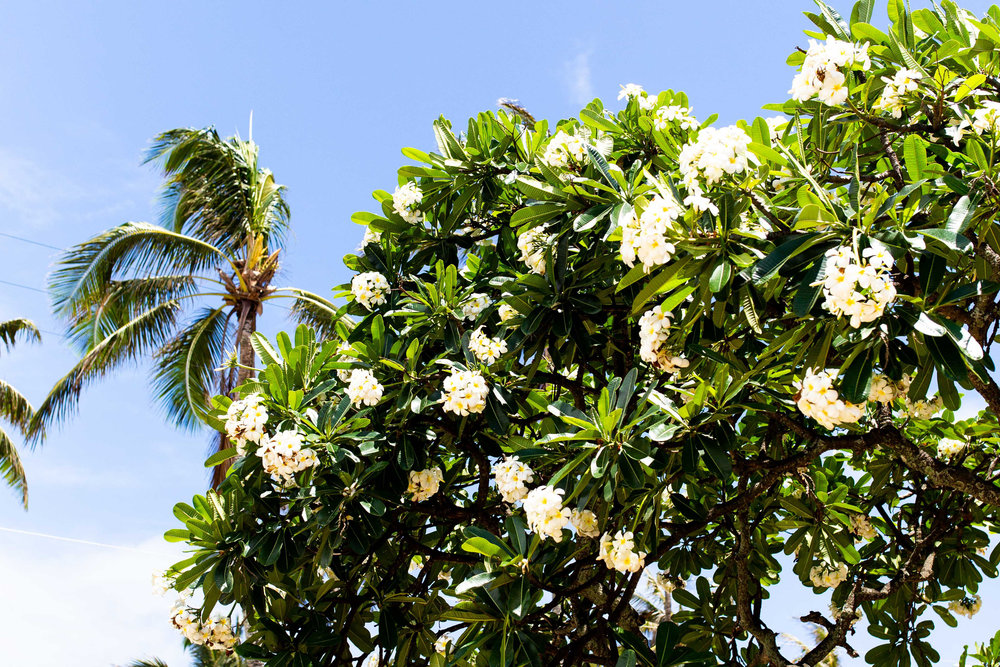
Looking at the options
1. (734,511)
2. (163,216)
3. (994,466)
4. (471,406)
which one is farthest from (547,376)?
(163,216)

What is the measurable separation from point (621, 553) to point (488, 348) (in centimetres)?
89

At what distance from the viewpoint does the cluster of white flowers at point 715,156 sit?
257 cm

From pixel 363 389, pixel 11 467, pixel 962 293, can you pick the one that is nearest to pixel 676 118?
pixel 962 293

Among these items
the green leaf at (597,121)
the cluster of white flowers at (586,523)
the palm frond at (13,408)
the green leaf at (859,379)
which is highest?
the palm frond at (13,408)

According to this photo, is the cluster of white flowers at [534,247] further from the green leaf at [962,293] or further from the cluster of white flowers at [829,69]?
the green leaf at [962,293]

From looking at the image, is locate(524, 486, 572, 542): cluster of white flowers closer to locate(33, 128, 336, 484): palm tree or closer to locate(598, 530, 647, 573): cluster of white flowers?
locate(598, 530, 647, 573): cluster of white flowers

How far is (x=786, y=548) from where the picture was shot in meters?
3.85

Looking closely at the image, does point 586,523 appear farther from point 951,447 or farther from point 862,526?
point 951,447

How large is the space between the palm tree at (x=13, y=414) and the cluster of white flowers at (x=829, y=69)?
1662 cm

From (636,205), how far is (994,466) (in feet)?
6.85

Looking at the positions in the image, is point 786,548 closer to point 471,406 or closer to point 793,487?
point 793,487

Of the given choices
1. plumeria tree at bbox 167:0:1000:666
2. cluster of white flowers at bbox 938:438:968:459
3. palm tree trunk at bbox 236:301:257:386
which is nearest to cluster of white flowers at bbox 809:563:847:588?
plumeria tree at bbox 167:0:1000:666

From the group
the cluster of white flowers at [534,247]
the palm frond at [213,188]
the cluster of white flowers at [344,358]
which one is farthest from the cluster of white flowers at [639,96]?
the palm frond at [213,188]

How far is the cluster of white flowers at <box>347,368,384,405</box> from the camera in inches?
127
